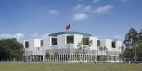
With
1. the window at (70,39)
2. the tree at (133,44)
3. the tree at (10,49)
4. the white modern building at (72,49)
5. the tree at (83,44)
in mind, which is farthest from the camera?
the window at (70,39)

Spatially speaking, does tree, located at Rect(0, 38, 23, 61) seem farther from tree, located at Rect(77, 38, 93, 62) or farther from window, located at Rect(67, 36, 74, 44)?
tree, located at Rect(77, 38, 93, 62)

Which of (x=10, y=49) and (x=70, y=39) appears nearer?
(x=10, y=49)

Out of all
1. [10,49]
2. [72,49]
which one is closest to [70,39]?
[72,49]

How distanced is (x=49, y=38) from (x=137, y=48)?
7122 cm

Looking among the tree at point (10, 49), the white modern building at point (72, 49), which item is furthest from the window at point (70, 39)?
the tree at point (10, 49)

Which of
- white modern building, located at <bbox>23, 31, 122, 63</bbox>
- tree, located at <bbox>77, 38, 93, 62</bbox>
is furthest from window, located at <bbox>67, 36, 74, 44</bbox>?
tree, located at <bbox>77, 38, 93, 62</bbox>

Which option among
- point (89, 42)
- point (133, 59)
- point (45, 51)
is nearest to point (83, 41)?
point (89, 42)

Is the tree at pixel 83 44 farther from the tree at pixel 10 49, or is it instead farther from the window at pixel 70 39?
the tree at pixel 10 49

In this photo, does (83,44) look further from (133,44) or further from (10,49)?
(133,44)

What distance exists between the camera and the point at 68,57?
598 ft

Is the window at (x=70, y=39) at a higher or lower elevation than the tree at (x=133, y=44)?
higher

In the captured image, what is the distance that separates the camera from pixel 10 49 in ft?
549

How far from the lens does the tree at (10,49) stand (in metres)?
168

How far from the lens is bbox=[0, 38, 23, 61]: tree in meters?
168
